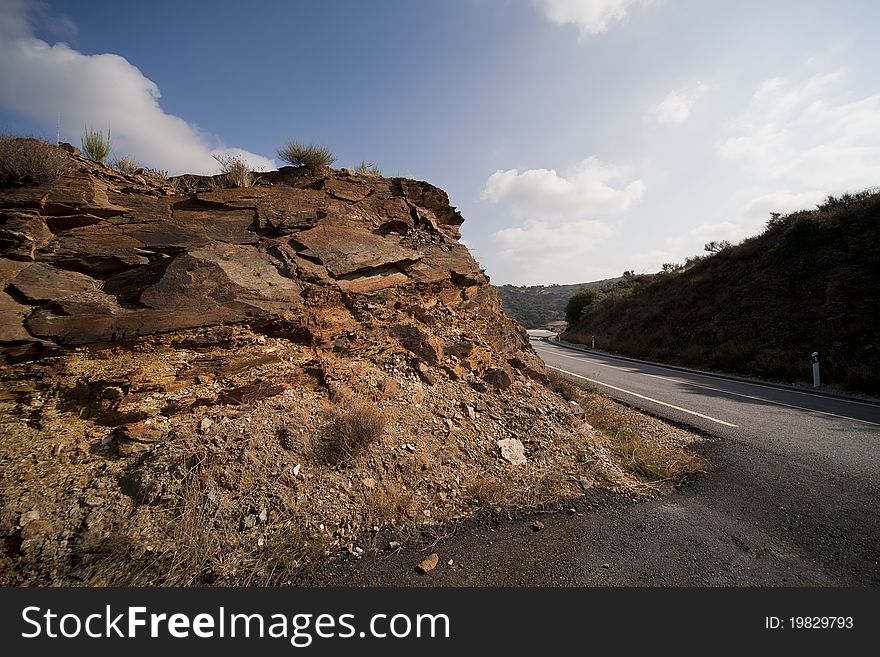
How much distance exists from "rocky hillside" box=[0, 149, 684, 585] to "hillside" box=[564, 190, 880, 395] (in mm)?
10366

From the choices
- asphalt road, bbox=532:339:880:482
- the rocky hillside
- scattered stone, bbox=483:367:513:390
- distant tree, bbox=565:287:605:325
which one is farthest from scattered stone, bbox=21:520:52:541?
distant tree, bbox=565:287:605:325

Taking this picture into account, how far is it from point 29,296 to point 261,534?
3844 millimetres

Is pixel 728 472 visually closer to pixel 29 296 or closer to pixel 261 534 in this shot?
pixel 261 534

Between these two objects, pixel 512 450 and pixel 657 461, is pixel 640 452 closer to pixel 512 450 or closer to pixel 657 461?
pixel 657 461

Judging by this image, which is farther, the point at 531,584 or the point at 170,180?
the point at 170,180

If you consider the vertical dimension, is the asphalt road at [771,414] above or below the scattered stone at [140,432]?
below

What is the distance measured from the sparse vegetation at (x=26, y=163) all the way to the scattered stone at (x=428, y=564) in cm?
652

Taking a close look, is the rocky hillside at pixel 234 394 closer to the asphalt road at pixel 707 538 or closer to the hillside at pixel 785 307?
the asphalt road at pixel 707 538

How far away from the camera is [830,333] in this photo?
10.2m

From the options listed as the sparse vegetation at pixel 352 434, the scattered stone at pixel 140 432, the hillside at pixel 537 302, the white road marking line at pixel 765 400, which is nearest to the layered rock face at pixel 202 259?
the scattered stone at pixel 140 432

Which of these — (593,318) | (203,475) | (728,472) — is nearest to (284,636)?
(203,475)

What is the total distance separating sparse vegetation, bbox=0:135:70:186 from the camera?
4.09 m

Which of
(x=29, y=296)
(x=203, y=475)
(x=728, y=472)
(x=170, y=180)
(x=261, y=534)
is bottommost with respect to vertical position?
(x=728, y=472)

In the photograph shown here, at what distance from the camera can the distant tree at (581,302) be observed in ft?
101
